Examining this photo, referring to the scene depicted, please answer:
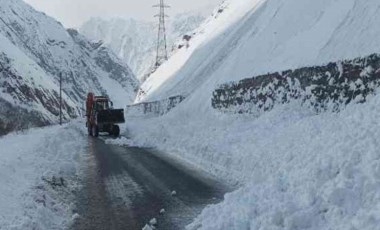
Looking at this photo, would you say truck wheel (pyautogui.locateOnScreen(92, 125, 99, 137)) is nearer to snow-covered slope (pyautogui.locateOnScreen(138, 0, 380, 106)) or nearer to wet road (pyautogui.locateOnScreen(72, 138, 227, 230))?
snow-covered slope (pyautogui.locateOnScreen(138, 0, 380, 106))

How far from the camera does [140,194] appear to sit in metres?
13.3

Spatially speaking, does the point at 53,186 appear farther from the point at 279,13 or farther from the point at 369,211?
the point at 279,13

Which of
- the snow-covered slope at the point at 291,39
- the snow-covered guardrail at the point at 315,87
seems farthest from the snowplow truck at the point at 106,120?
the snow-covered guardrail at the point at 315,87

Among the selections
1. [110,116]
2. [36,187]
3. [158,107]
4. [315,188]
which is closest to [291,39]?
[110,116]

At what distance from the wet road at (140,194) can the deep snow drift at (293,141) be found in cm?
85

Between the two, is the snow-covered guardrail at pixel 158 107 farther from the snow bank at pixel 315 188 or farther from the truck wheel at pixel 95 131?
the snow bank at pixel 315 188

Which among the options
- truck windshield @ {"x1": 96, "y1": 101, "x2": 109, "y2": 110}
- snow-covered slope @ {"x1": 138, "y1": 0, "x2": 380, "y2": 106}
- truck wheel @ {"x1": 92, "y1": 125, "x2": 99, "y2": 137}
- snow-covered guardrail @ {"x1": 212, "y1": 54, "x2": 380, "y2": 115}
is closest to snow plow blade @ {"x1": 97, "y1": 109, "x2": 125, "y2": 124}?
truck wheel @ {"x1": 92, "y1": 125, "x2": 99, "y2": 137}

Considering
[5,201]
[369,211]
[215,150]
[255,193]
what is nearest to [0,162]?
[5,201]

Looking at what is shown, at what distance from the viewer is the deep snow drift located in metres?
7.86

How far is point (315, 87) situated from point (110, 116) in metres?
18.2

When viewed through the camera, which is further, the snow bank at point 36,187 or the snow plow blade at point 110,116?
the snow plow blade at point 110,116

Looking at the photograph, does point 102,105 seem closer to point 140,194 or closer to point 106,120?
point 106,120

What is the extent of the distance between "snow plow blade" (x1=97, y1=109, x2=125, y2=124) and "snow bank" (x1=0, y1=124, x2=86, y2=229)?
15533 millimetres

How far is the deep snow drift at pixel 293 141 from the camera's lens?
7859 millimetres
